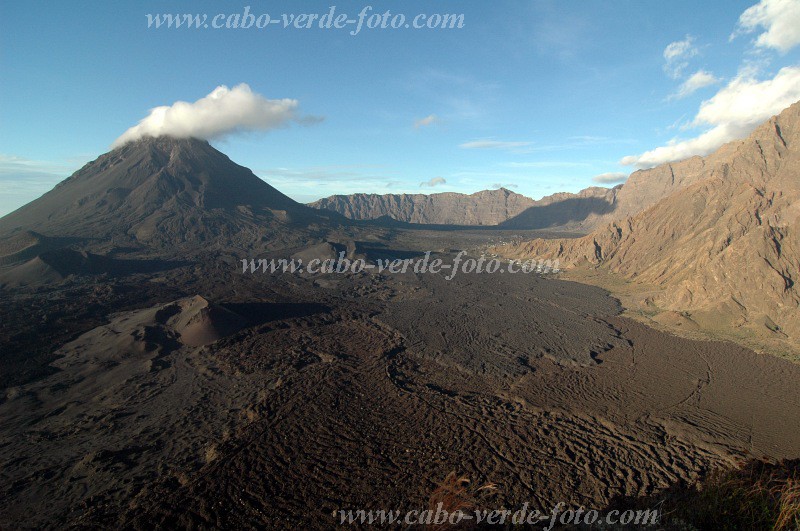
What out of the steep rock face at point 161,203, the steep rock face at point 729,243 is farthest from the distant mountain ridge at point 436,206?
the steep rock face at point 729,243

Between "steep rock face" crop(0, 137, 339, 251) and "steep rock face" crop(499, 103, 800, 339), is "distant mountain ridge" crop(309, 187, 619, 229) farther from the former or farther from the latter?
"steep rock face" crop(499, 103, 800, 339)

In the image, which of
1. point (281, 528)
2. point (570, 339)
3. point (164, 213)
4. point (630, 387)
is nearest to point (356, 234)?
point (164, 213)

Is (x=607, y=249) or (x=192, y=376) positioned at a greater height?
(x=607, y=249)

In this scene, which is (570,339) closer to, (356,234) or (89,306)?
(89,306)

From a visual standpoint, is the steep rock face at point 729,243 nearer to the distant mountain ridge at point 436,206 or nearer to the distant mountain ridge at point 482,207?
the distant mountain ridge at point 482,207

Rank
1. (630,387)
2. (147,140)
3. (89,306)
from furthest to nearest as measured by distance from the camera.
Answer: (147,140)
(89,306)
(630,387)

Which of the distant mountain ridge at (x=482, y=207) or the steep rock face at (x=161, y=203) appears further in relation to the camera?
the distant mountain ridge at (x=482, y=207)

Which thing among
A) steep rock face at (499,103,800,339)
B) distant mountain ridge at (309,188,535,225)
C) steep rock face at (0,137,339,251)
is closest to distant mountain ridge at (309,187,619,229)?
distant mountain ridge at (309,188,535,225)
